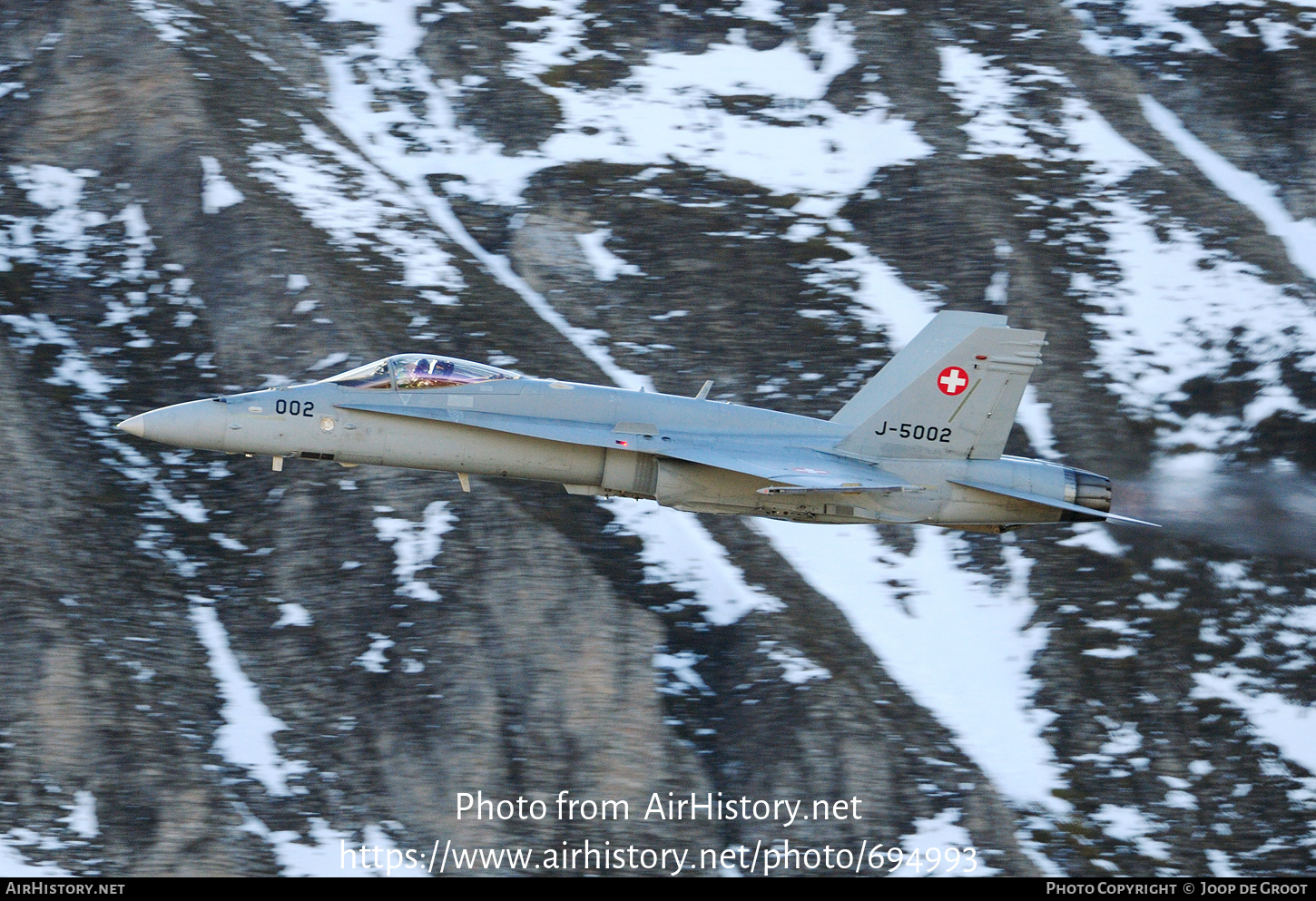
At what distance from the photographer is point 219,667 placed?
28.0 m

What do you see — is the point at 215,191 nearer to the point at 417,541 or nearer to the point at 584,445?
the point at 417,541

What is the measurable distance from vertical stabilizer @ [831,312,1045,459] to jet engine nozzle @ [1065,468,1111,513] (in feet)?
4.35

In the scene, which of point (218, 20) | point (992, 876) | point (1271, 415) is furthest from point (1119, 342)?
point (218, 20)

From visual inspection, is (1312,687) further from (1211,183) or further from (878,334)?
(1211,183)

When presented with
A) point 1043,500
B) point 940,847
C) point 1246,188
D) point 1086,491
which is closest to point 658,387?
point 940,847

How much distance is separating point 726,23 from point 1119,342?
19042 millimetres

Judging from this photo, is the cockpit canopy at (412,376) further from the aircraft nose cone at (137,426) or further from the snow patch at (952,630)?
the snow patch at (952,630)

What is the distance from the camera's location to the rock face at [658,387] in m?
26.9

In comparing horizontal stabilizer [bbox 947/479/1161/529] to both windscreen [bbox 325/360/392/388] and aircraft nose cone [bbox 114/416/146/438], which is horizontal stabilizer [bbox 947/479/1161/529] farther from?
aircraft nose cone [bbox 114/416/146/438]

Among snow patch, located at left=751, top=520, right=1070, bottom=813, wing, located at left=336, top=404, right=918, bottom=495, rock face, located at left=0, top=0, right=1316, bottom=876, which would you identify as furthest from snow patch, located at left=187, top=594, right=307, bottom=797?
snow patch, located at left=751, top=520, right=1070, bottom=813

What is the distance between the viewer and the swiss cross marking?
22.9 meters

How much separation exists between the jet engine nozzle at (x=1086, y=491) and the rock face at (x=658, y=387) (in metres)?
7.77

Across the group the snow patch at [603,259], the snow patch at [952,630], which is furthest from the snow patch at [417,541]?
the snow patch at [603,259]

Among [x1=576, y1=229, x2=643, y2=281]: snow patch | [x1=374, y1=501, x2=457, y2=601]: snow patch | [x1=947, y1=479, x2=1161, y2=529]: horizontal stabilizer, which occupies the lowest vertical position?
A: [x1=374, y1=501, x2=457, y2=601]: snow patch
